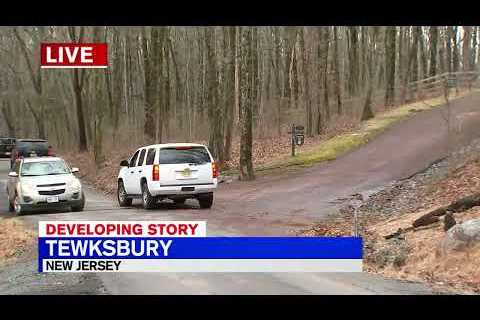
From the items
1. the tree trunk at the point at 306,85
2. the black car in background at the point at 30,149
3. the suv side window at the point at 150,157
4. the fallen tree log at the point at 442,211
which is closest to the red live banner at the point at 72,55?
the suv side window at the point at 150,157

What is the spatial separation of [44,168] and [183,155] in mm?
2873

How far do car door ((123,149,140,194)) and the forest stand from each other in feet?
0.78

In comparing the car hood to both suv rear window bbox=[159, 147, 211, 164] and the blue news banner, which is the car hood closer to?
suv rear window bbox=[159, 147, 211, 164]

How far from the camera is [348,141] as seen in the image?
473 inches

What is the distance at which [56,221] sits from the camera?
707 cm

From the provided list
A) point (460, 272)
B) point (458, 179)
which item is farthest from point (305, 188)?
point (460, 272)

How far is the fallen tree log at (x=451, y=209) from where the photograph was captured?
25.3 feet

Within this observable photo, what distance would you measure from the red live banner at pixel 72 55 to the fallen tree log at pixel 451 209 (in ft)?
16.2

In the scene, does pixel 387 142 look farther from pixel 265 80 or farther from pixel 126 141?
pixel 126 141

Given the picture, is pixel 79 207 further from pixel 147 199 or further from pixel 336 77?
pixel 336 77

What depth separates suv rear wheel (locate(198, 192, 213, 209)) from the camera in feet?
25.2

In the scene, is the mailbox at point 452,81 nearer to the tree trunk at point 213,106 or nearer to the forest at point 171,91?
the forest at point 171,91

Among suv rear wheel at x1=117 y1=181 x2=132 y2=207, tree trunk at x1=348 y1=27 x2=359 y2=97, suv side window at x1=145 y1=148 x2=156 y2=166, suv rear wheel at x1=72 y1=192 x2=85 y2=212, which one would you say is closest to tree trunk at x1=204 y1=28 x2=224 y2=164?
suv side window at x1=145 y1=148 x2=156 y2=166
